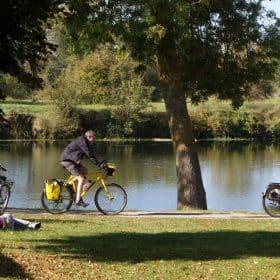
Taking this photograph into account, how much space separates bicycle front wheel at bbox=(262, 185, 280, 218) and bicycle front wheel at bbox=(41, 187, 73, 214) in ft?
14.5

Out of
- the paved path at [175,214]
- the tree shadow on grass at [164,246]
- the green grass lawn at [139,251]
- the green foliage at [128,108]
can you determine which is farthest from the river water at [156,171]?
the tree shadow on grass at [164,246]

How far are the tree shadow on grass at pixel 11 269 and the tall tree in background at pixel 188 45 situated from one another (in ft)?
29.1

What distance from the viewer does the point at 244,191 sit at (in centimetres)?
2605

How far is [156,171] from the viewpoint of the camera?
3338 cm

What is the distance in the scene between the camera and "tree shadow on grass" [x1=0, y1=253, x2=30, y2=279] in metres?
6.56

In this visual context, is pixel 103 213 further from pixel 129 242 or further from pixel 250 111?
pixel 250 111

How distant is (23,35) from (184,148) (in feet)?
34.0

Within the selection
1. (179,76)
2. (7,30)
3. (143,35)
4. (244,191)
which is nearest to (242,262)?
(7,30)

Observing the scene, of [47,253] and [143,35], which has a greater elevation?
[143,35]

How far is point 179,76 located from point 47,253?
398 inches

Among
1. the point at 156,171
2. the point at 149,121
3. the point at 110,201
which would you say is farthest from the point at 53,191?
the point at 149,121

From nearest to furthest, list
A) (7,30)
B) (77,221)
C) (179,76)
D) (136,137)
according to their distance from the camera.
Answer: (7,30) < (77,221) < (179,76) < (136,137)

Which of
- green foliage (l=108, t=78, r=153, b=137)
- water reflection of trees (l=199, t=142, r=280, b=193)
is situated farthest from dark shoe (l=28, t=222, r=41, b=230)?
green foliage (l=108, t=78, r=153, b=137)

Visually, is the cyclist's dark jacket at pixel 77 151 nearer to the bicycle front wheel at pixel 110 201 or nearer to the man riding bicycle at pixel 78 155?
the man riding bicycle at pixel 78 155
